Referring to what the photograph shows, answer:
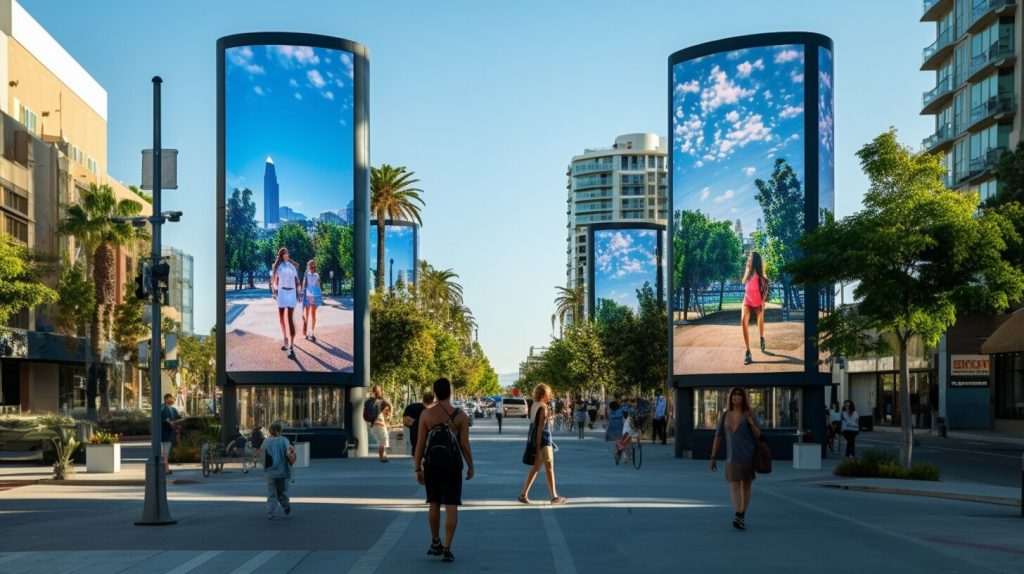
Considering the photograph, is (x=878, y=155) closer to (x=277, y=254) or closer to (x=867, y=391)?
(x=277, y=254)

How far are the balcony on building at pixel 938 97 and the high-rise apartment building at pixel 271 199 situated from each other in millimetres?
50442

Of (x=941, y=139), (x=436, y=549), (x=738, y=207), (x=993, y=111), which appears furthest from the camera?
(x=941, y=139)

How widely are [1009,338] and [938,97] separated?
83.0ft

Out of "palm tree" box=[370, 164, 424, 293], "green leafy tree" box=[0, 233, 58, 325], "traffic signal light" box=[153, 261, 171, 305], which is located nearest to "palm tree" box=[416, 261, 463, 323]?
"palm tree" box=[370, 164, 424, 293]

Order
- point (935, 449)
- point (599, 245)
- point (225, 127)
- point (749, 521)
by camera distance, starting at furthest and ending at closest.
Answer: point (599, 245) → point (935, 449) → point (225, 127) → point (749, 521)

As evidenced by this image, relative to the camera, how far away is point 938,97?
80.7 meters

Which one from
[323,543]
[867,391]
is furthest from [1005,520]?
[867,391]

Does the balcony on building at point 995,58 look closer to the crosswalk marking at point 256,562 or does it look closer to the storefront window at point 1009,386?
the storefront window at point 1009,386

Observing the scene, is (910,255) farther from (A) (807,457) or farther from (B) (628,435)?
(B) (628,435)

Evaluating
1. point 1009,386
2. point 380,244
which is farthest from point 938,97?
point 380,244

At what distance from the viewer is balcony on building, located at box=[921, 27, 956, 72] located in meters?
79.1

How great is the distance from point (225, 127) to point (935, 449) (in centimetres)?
2646

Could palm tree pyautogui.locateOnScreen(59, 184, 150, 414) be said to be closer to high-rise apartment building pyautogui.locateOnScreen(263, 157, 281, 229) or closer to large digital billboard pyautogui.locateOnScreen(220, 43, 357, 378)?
high-rise apartment building pyautogui.locateOnScreen(263, 157, 281, 229)

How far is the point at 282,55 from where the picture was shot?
40.3 metres
